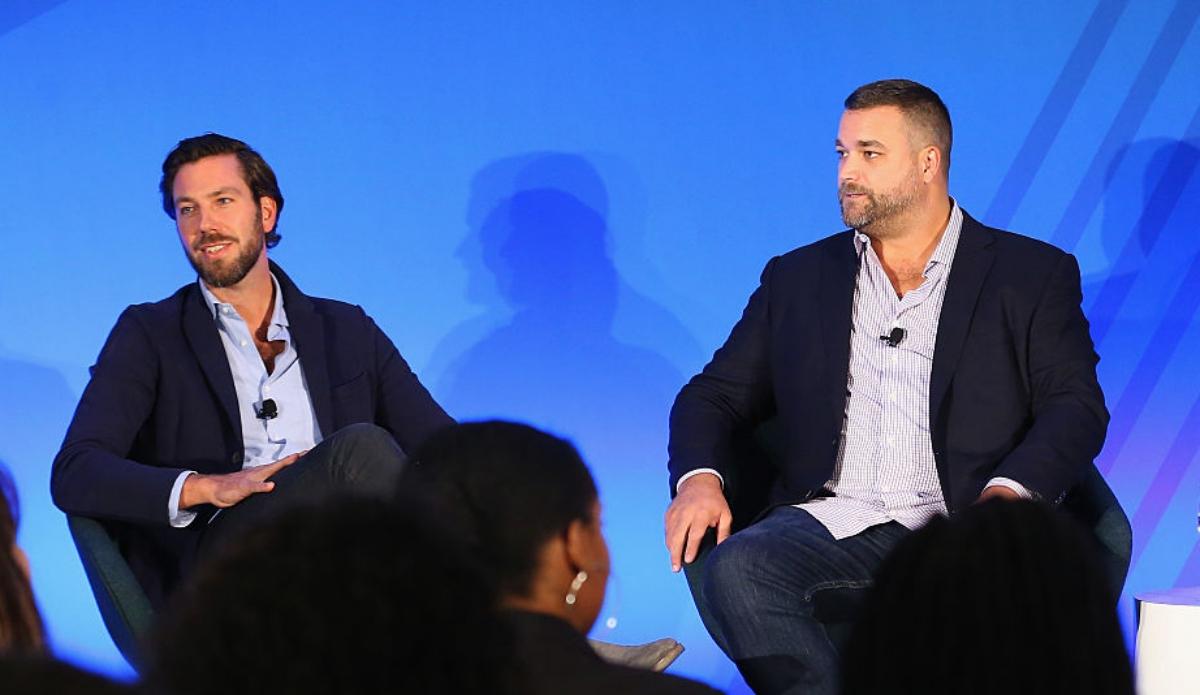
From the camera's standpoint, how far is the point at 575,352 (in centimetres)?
407

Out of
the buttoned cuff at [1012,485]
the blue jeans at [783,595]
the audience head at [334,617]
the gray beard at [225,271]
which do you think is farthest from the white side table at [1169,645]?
the audience head at [334,617]

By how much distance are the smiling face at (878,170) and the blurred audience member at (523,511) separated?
1.65m

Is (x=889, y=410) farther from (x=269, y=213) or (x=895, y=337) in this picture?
(x=269, y=213)

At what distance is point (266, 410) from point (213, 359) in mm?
143

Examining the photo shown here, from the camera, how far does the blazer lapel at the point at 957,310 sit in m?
3.09

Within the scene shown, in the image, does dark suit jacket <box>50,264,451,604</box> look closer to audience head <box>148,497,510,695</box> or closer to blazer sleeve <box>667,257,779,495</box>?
blazer sleeve <box>667,257,779,495</box>

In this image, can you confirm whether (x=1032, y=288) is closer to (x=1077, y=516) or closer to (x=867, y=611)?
(x=1077, y=516)

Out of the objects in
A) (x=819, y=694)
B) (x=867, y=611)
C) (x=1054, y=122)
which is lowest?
(x=819, y=694)

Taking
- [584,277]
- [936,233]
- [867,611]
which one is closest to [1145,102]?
[936,233]

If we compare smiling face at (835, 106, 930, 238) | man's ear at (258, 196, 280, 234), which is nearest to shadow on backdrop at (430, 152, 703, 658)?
man's ear at (258, 196, 280, 234)

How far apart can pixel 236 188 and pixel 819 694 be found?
161 cm

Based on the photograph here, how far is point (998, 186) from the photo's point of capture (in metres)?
4.18

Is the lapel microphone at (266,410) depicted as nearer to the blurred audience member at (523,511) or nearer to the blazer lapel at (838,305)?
the blazer lapel at (838,305)

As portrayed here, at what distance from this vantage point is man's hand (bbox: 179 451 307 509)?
2.80 m
